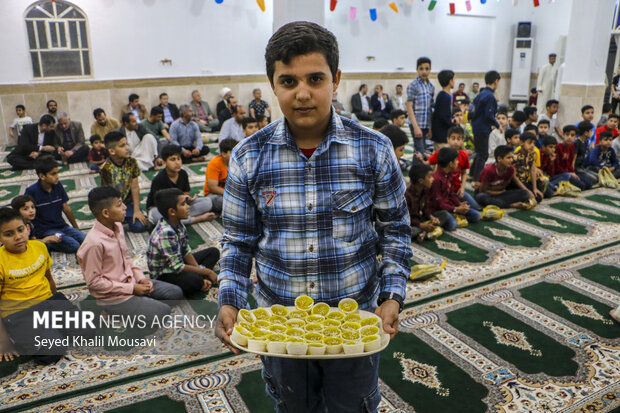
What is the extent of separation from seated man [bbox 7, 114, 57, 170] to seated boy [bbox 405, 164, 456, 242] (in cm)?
519

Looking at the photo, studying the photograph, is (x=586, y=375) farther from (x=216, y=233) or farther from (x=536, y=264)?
(x=216, y=233)

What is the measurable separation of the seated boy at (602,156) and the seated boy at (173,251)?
470 cm

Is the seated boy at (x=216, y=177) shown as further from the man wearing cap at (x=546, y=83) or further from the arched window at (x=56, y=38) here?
the man wearing cap at (x=546, y=83)

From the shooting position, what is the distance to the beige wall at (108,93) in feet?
27.4

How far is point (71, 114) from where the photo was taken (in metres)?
8.83

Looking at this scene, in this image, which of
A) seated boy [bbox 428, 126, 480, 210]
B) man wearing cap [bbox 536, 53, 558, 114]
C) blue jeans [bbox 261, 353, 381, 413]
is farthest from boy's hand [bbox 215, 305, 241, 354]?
man wearing cap [bbox 536, 53, 558, 114]

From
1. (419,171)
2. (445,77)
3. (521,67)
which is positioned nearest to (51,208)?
(419,171)

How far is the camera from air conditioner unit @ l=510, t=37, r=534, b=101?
42.4 ft

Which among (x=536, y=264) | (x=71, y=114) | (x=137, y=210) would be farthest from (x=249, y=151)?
(x=71, y=114)

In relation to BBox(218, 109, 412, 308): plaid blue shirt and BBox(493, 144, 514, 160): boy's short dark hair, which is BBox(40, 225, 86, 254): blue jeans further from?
BBox(493, 144, 514, 160): boy's short dark hair

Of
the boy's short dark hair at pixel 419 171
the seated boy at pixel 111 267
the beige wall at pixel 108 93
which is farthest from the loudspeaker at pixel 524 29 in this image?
the seated boy at pixel 111 267

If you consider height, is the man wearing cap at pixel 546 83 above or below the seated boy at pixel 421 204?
above

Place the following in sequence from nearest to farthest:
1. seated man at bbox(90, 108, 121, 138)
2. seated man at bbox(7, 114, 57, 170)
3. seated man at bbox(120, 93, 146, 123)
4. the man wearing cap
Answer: seated man at bbox(7, 114, 57, 170) < seated man at bbox(90, 108, 121, 138) < seated man at bbox(120, 93, 146, 123) < the man wearing cap

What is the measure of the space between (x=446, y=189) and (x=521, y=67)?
409 inches
